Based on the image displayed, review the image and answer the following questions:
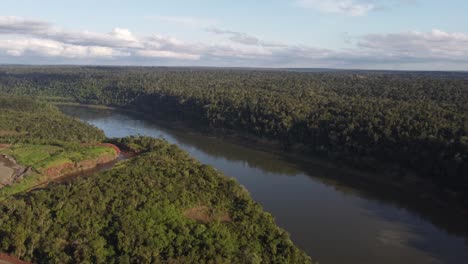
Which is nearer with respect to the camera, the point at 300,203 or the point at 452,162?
the point at 300,203

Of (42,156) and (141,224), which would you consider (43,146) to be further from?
(141,224)

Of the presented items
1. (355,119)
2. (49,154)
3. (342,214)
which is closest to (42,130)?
(49,154)

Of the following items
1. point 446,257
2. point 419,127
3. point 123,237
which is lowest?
point 446,257

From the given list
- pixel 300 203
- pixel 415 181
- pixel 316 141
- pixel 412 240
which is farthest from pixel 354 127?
pixel 412 240

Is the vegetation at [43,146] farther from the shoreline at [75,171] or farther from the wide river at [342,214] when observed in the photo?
the wide river at [342,214]

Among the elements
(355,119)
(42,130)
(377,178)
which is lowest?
(377,178)

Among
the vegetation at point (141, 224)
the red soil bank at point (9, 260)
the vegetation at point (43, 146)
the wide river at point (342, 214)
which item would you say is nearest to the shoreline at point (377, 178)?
the wide river at point (342, 214)

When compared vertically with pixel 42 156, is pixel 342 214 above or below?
below

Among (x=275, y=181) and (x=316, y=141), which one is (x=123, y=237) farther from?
(x=316, y=141)
